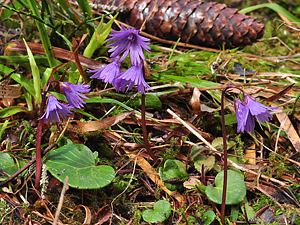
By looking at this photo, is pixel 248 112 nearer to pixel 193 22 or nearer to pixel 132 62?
pixel 132 62

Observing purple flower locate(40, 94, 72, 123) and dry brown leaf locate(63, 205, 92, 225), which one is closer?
purple flower locate(40, 94, 72, 123)

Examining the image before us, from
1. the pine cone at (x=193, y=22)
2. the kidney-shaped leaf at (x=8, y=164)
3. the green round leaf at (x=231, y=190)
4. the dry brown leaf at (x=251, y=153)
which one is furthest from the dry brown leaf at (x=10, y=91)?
the dry brown leaf at (x=251, y=153)

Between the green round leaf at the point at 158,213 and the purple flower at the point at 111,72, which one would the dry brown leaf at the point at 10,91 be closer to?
the purple flower at the point at 111,72

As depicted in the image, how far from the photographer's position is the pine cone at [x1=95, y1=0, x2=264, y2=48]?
244 centimetres

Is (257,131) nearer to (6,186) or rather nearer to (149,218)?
(149,218)

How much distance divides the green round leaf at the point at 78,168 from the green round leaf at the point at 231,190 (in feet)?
1.89

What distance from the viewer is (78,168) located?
4.81 feet

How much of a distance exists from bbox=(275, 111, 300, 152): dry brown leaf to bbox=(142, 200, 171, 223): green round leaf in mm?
1039

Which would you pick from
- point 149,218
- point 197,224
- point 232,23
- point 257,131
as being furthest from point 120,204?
point 232,23

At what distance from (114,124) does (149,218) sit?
2.14ft

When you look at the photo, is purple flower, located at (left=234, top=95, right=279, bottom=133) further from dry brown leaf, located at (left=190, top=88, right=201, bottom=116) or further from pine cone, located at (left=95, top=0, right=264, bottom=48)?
pine cone, located at (left=95, top=0, right=264, bottom=48)

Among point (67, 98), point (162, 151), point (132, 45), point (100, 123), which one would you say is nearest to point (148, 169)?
point (162, 151)

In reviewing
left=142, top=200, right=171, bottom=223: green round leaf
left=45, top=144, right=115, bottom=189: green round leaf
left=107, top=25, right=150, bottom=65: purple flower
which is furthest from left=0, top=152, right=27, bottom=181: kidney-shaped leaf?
left=107, top=25, right=150, bottom=65: purple flower

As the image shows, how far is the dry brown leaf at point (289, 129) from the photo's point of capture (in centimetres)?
181
